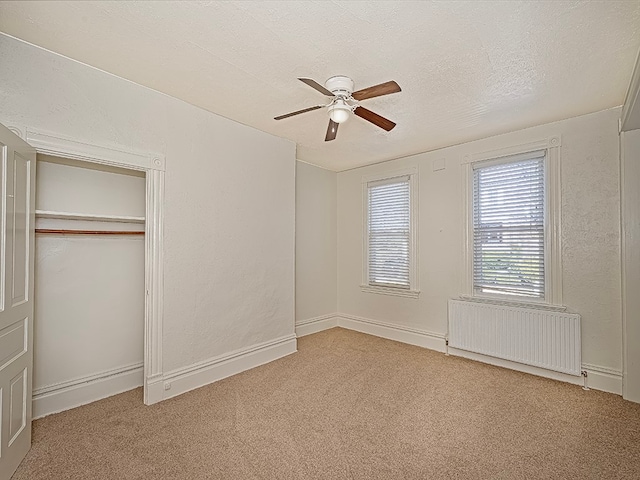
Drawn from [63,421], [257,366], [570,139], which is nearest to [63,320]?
[63,421]

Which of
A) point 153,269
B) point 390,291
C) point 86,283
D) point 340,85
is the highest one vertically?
point 340,85

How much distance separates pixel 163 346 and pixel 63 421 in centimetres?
86

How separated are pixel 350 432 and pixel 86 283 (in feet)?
8.72

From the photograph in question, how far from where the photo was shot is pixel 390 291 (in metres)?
4.98

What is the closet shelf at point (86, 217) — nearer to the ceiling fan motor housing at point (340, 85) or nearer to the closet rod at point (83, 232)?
the closet rod at point (83, 232)

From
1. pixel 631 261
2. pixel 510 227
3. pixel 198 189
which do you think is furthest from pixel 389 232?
pixel 198 189

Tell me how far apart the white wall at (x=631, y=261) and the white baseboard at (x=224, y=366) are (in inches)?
135

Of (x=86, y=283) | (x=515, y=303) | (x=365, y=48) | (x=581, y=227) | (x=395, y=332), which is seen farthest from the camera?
(x=395, y=332)

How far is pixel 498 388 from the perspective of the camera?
10.5 feet

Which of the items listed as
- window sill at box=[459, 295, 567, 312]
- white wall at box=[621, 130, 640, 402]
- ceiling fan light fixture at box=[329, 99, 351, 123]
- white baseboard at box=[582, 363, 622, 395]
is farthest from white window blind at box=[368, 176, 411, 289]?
ceiling fan light fixture at box=[329, 99, 351, 123]

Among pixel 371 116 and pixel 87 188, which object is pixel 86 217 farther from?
pixel 371 116

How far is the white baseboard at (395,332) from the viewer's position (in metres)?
4.41

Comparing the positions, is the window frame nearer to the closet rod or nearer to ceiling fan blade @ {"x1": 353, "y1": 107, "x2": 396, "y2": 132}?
ceiling fan blade @ {"x1": 353, "y1": 107, "x2": 396, "y2": 132}

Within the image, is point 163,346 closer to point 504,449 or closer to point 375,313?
point 504,449
